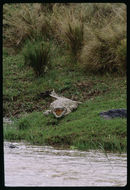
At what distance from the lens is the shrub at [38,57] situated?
29.7 ft

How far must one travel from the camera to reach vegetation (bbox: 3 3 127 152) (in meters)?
→ 5.83

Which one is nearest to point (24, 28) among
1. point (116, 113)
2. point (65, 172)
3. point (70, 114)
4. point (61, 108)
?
point (61, 108)

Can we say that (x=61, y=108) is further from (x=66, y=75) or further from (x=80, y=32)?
(x=80, y=32)

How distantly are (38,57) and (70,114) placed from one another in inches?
98.4

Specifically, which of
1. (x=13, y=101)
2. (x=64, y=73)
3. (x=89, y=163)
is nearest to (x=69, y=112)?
(x=13, y=101)

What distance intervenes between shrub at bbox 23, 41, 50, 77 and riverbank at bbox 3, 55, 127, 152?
0.24m

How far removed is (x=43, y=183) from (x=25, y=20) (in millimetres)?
9505

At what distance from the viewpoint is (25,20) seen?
11.4 metres

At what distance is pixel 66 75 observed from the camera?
941cm

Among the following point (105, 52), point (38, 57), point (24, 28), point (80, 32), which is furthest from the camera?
point (24, 28)

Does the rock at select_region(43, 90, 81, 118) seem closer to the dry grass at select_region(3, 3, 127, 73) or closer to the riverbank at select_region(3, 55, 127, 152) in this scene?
the riverbank at select_region(3, 55, 127, 152)

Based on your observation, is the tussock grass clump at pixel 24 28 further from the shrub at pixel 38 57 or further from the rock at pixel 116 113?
the rock at pixel 116 113

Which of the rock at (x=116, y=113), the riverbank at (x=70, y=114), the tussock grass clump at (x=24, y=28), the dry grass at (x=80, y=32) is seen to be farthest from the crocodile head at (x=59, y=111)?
the tussock grass clump at (x=24, y=28)

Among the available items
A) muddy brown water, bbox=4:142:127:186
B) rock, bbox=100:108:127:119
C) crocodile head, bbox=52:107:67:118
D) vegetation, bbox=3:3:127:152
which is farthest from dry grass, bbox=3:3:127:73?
muddy brown water, bbox=4:142:127:186
